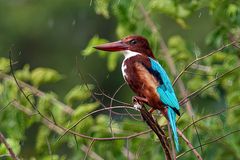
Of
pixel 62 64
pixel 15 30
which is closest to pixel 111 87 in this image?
pixel 62 64

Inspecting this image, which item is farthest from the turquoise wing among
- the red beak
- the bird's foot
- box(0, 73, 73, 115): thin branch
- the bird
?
box(0, 73, 73, 115): thin branch

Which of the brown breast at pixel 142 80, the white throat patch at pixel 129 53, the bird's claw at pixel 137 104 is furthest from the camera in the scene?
the white throat patch at pixel 129 53

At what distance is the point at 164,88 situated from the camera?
5.10 metres

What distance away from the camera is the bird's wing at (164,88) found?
4977 millimetres

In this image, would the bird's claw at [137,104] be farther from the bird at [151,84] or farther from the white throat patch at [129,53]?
the white throat patch at [129,53]

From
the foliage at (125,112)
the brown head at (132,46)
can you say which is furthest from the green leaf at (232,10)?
the brown head at (132,46)

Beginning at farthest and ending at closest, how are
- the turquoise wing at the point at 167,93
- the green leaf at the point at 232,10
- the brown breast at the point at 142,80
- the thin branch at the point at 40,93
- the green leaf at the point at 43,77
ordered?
the green leaf at the point at 43,77 < the thin branch at the point at 40,93 < the green leaf at the point at 232,10 < the brown breast at the point at 142,80 < the turquoise wing at the point at 167,93

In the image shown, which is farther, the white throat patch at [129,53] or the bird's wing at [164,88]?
the white throat patch at [129,53]

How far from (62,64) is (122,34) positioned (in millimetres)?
10450

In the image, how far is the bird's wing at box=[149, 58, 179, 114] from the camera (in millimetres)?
4977

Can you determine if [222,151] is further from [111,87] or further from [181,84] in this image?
[111,87]

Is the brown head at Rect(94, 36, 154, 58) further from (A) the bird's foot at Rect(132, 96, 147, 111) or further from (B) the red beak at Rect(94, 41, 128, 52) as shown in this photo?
(A) the bird's foot at Rect(132, 96, 147, 111)

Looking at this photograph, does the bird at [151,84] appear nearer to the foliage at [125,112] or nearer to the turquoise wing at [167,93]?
the turquoise wing at [167,93]

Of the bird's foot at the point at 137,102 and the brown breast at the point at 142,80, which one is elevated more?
the brown breast at the point at 142,80
